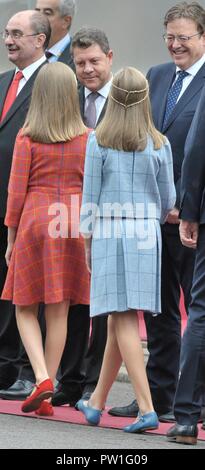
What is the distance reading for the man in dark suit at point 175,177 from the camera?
790 cm

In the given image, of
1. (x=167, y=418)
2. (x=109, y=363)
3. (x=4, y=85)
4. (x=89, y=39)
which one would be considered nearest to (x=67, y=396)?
(x=167, y=418)

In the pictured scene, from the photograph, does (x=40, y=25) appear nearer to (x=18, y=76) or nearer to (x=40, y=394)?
(x=18, y=76)

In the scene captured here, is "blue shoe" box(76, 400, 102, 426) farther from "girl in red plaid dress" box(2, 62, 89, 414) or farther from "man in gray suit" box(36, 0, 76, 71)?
"man in gray suit" box(36, 0, 76, 71)

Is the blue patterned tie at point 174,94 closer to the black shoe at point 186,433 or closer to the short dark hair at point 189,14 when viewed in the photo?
the short dark hair at point 189,14

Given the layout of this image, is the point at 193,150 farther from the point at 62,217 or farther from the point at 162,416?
the point at 162,416

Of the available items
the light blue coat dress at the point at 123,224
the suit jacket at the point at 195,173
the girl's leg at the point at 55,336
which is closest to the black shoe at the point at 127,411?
the girl's leg at the point at 55,336

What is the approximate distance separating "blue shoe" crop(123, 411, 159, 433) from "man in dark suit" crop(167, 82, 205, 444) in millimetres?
323

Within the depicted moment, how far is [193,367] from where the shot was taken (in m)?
6.84

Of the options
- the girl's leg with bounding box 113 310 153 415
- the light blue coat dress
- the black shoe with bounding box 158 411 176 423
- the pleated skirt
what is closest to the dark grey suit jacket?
the light blue coat dress

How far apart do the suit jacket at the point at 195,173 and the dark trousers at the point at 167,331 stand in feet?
3.06

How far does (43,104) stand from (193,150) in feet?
3.81

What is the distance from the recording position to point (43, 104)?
7.79m

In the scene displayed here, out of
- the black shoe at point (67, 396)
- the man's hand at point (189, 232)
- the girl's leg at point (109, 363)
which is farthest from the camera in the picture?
the black shoe at point (67, 396)

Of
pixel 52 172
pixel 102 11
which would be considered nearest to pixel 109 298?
pixel 52 172
